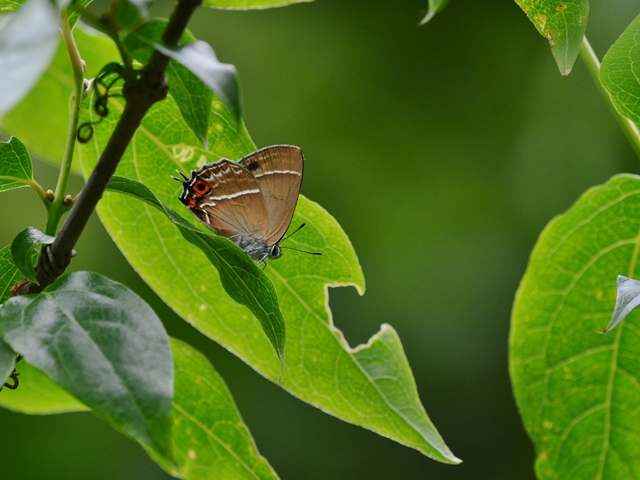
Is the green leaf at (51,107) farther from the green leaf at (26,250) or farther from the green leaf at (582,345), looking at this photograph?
the green leaf at (582,345)

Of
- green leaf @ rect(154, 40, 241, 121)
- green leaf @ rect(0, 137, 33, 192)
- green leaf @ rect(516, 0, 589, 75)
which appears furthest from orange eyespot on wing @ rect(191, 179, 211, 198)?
green leaf @ rect(154, 40, 241, 121)

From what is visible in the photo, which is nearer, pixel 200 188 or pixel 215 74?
pixel 215 74

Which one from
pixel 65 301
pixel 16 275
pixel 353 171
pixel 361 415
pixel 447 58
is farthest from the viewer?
pixel 447 58

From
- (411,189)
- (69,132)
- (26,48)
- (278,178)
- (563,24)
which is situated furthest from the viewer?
(411,189)

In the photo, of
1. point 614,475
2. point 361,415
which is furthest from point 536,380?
point 361,415

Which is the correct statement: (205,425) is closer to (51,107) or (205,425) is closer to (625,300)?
(625,300)

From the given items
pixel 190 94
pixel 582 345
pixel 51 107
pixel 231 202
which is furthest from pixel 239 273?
pixel 51 107

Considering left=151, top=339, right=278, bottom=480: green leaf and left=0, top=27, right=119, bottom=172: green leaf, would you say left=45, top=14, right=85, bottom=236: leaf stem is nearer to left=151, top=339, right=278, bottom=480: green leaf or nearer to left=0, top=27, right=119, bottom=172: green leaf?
left=151, top=339, right=278, bottom=480: green leaf

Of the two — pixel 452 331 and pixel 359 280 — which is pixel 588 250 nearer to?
pixel 359 280
